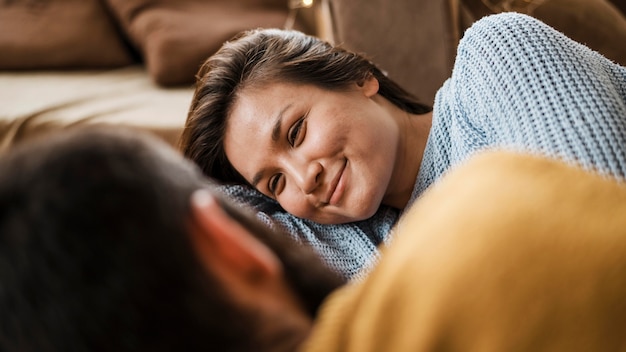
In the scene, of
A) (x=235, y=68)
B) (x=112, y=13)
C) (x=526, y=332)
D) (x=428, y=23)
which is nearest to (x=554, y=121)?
(x=526, y=332)

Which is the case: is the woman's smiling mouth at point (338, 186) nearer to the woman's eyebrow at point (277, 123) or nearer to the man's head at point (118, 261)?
the woman's eyebrow at point (277, 123)

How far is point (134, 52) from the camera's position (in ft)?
8.12

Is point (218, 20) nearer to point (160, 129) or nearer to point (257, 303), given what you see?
point (160, 129)

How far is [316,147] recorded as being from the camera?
1044 millimetres

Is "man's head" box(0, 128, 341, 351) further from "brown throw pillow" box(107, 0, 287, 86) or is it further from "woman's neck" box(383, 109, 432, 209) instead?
"brown throw pillow" box(107, 0, 287, 86)

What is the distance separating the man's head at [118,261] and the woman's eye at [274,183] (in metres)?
0.77

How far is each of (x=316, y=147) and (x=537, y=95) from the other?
37 centimetres

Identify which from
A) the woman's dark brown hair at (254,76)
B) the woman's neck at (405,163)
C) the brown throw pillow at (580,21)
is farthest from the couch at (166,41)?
the woman's neck at (405,163)

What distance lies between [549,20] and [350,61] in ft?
2.39

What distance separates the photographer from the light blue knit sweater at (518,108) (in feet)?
2.53

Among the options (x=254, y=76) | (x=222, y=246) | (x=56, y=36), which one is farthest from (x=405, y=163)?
(x=56, y=36)

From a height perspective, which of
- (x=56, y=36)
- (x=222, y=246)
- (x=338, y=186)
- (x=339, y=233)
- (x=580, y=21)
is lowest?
(x=56, y=36)

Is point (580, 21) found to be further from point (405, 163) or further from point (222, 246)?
point (222, 246)

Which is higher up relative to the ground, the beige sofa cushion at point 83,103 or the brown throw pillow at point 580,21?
the brown throw pillow at point 580,21
